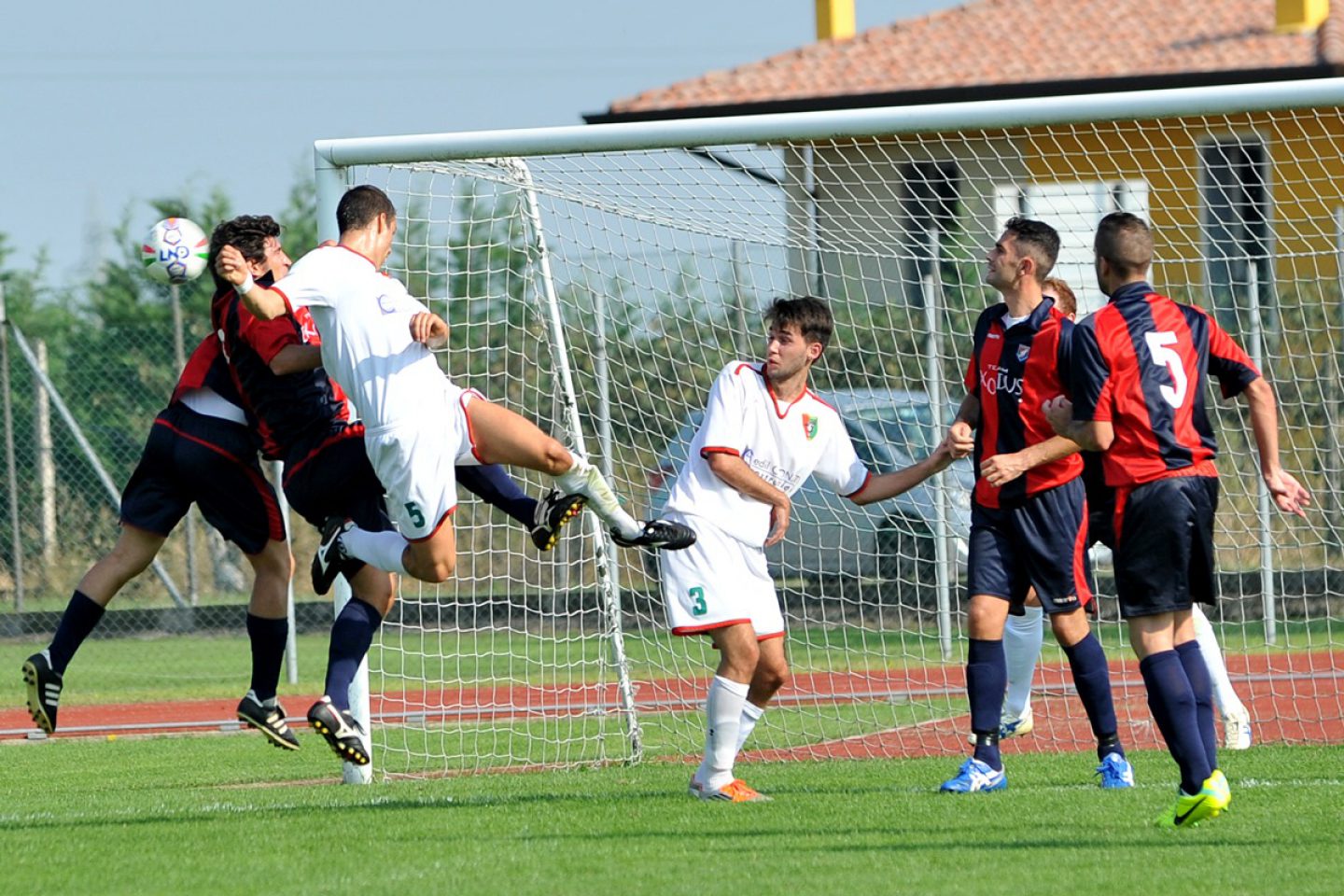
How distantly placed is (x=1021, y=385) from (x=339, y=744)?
3095mm

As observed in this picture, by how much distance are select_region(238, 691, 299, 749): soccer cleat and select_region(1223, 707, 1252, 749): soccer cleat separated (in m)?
4.56

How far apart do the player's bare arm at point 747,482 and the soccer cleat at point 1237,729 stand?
9.54ft

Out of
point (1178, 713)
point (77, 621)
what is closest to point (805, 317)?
point (1178, 713)

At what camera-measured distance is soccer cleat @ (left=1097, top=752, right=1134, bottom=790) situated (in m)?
7.60

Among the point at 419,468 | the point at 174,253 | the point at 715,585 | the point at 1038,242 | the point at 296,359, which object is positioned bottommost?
the point at 715,585

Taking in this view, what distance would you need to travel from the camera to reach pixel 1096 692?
768cm

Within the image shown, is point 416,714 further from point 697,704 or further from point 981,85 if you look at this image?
point 981,85

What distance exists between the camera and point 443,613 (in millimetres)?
12000

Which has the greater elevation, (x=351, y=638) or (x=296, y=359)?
(x=296, y=359)

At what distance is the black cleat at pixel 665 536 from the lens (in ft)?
23.8

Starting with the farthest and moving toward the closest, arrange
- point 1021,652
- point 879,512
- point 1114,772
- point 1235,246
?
point 1235,246, point 879,512, point 1021,652, point 1114,772

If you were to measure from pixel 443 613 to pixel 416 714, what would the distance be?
1.18 meters

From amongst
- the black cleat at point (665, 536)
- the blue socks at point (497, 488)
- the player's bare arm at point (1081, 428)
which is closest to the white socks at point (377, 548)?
the blue socks at point (497, 488)

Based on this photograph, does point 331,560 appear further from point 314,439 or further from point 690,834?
point 690,834
